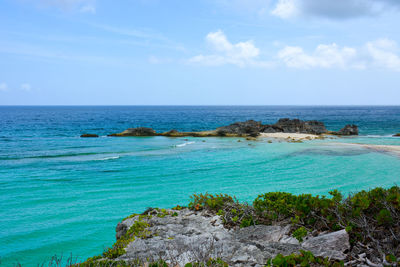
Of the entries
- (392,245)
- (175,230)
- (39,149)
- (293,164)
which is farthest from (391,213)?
(39,149)

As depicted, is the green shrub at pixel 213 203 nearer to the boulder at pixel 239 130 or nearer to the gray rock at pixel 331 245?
the gray rock at pixel 331 245

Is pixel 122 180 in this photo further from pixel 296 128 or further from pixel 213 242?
pixel 296 128

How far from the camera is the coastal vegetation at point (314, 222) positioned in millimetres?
5410

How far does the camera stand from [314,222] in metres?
7.21

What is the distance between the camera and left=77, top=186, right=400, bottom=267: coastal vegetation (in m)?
5.41

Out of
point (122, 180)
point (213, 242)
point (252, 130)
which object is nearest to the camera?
point (213, 242)

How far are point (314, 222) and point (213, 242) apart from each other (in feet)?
9.37

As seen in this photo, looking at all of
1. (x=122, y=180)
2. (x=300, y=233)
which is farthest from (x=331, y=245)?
(x=122, y=180)

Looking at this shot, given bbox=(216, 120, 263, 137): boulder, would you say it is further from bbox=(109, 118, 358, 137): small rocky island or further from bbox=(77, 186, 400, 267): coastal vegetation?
bbox=(77, 186, 400, 267): coastal vegetation

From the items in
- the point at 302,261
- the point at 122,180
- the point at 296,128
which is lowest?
the point at 122,180

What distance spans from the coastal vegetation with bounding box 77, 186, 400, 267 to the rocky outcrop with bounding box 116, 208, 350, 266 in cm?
13

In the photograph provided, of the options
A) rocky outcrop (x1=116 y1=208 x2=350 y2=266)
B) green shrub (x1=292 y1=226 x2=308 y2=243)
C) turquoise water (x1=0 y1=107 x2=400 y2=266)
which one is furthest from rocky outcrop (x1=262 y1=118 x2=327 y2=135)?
green shrub (x1=292 y1=226 x2=308 y2=243)

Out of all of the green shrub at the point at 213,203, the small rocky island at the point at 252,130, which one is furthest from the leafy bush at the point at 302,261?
the small rocky island at the point at 252,130

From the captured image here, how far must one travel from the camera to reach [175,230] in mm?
8086
